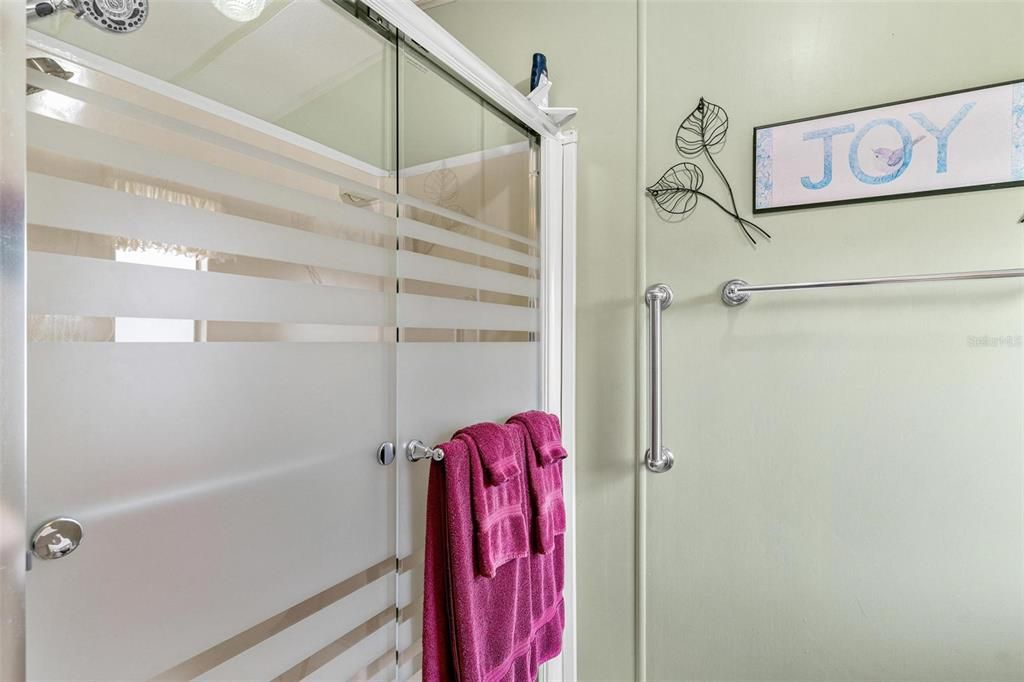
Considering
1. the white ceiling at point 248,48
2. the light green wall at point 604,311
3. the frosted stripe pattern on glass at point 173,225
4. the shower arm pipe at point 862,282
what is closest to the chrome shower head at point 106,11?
the white ceiling at point 248,48

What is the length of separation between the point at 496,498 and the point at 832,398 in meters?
0.77

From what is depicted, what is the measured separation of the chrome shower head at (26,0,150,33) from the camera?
0.53 meters

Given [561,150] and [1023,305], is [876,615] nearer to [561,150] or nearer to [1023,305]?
[1023,305]

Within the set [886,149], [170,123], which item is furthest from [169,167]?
[886,149]

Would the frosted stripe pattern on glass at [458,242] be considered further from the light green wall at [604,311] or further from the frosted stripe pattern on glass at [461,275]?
the light green wall at [604,311]

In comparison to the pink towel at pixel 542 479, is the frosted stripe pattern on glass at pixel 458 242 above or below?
above

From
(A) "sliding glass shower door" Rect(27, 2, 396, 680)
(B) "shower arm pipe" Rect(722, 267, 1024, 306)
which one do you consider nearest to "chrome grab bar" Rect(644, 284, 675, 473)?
(B) "shower arm pipe" Rect(722, 267, 1024, 306)

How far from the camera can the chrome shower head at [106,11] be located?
53cm

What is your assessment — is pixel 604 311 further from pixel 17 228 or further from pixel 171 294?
pixel 17 228

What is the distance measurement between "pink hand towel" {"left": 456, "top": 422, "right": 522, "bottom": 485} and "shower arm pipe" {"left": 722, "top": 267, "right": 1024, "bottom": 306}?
62 cm

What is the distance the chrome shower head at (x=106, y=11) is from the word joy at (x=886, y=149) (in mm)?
1222

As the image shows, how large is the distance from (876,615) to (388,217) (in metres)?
1.29

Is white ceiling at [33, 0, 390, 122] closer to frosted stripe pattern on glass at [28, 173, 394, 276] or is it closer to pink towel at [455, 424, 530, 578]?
frosted stripe pattern on glass at [28, 173, 394, 276]

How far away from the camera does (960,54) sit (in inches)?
43.0
